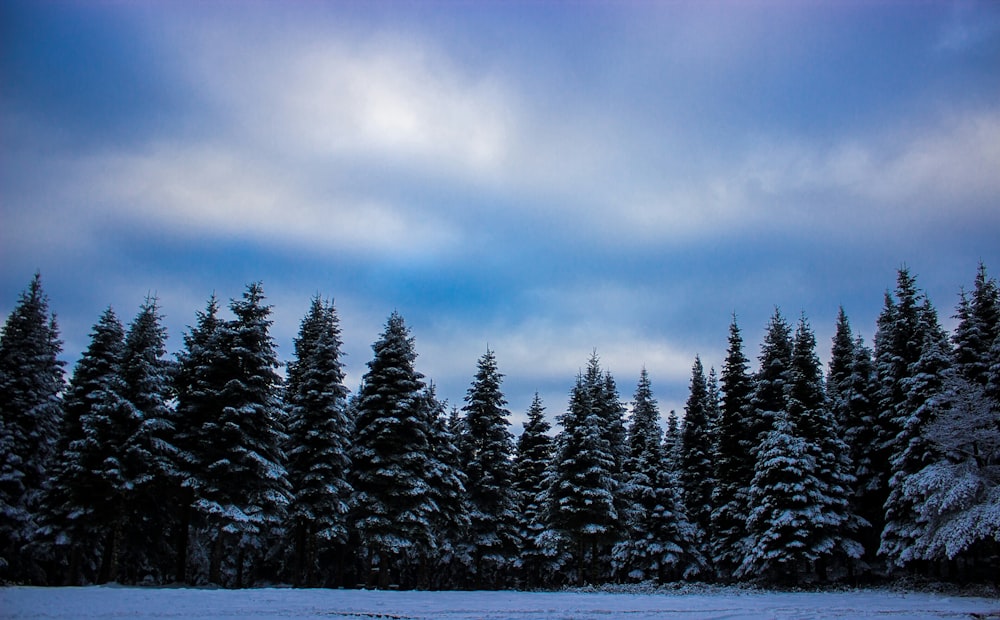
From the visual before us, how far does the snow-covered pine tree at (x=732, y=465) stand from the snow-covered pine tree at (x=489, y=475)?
44.2 feet

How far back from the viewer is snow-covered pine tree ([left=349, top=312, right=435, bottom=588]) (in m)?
33.1

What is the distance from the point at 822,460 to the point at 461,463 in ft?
72.5

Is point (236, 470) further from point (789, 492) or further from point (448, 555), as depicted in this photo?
point (789, 492)

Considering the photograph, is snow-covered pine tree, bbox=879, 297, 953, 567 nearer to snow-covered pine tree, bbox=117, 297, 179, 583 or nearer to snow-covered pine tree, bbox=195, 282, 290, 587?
snow-covered pine tree, bbox=195, 282, 290, 587

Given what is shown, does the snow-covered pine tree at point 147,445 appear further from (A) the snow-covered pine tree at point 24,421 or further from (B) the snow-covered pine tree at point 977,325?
(B) the snow-covered pine tree at point 977,325

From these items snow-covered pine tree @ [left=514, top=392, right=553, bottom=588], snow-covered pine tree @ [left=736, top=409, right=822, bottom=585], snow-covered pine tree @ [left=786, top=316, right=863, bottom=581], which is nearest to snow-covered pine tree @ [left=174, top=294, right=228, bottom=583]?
snow-covered pine tree @ [left=514, top=392, right=553, bottom=588]

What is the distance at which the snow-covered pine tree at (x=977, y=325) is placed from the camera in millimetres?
36281

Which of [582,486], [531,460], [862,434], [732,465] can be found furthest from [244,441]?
[862,434]

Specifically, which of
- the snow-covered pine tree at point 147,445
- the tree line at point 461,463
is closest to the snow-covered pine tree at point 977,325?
the tree line at point 461,463

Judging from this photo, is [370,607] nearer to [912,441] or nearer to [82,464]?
[82,464]

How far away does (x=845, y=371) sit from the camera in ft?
154

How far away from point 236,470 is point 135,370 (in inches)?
329

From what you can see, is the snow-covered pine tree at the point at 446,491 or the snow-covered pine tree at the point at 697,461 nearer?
the snow-covered pine tree at the point at 446,491

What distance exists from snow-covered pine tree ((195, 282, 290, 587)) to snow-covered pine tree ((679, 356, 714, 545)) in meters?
29.4
